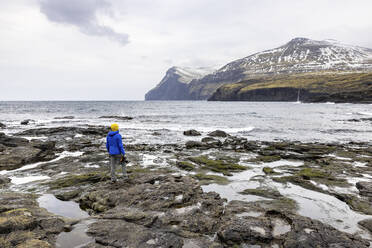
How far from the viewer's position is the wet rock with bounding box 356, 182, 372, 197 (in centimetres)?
1013

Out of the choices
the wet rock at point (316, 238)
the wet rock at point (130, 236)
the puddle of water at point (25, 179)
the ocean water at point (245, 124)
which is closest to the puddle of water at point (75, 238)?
the wet rock at point (130, 236)

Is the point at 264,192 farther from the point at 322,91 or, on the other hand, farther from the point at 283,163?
the point at 322,91

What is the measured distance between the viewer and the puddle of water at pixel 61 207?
27.0ft

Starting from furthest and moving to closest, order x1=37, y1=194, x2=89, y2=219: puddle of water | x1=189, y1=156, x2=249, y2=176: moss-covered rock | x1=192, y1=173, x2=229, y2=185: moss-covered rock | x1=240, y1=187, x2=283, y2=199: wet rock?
x1=189, y1=156, x2=249, y2=176: moss-covered rock, x1=192, y1=173, x2=229, y2=185: moss-covered rock, x1=240, y1=187, x2=283, y2=199: wet rock, x1=37, y1=194, x2=89, y2=219: puddle of water

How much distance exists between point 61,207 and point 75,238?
10.9 ft

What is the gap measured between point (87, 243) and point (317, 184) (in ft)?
36.1

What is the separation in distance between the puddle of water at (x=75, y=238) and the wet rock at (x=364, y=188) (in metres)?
11.5

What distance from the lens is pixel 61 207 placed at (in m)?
8.88

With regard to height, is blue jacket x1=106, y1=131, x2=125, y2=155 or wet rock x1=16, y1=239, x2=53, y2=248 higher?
blue jacket x1=106, y1=131, x2=125, y2=155

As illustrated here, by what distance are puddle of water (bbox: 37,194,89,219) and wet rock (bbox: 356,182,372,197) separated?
11.9 meters

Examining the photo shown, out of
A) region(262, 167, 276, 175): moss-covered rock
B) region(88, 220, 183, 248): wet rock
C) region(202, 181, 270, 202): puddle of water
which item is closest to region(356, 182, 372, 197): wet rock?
region(262, 167, 276, 175): moss-covered rock

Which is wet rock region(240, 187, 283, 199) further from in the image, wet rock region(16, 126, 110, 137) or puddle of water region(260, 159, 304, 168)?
wet rock region(16, 126, 110, 137)

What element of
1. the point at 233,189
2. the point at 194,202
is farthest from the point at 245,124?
the point at 194,202

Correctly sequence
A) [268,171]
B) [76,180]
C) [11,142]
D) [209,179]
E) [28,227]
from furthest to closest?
[11,142] → [268,171] → [209,179] → [76,180] → [28,227]
